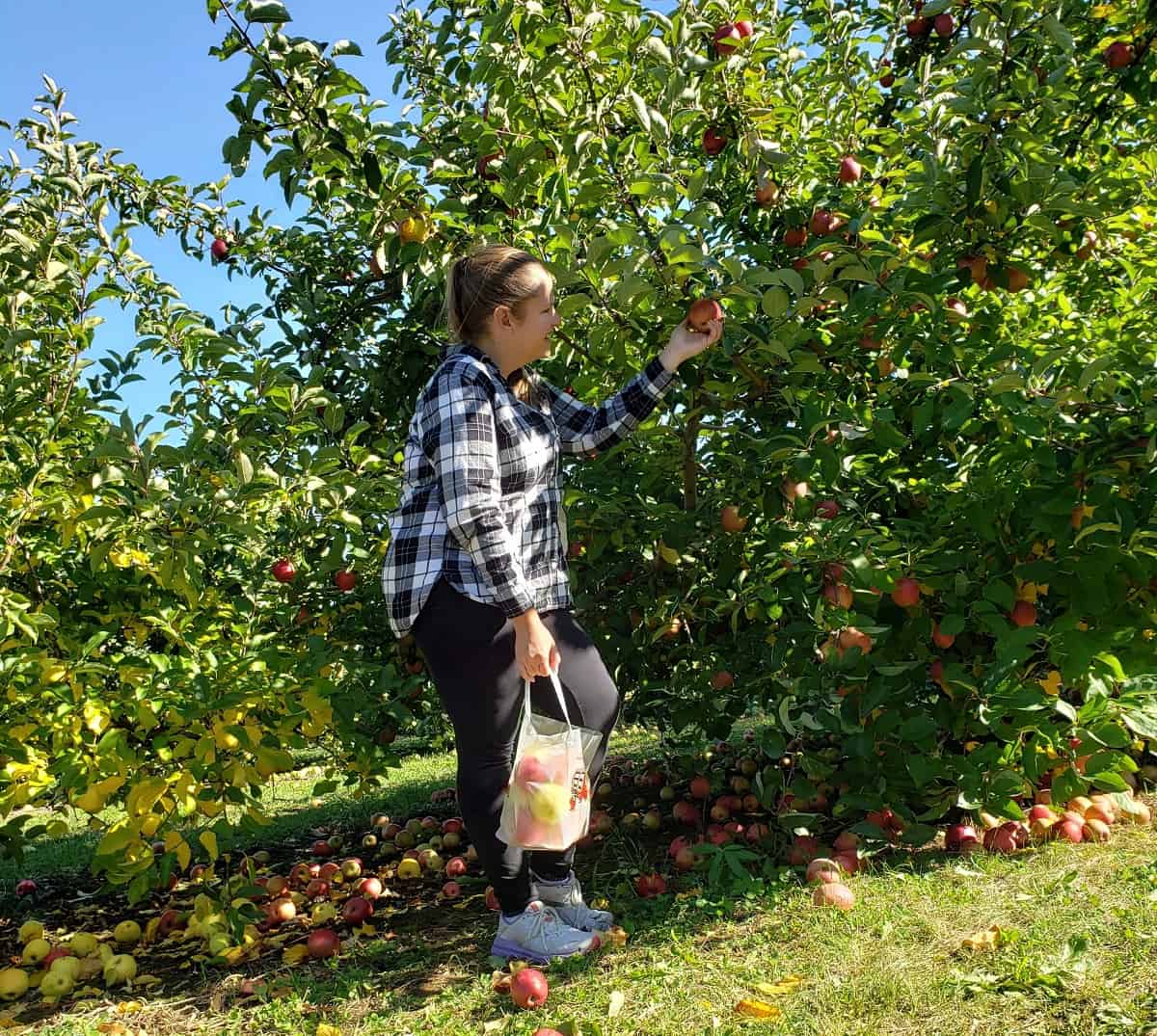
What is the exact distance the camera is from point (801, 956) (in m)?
1.93

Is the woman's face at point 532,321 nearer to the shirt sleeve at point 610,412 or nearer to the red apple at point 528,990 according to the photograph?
the shirt sleeve at point 610,412

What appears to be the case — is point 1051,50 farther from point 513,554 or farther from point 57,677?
point 57,677

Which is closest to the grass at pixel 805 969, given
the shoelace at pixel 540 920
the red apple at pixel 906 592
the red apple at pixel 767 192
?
the shoelace at pixel 540 920

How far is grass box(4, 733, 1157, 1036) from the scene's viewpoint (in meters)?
1.66

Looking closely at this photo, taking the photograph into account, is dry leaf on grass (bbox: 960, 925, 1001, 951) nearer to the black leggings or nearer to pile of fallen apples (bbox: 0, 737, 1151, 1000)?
pile of fallen apples (bbox: 0, 737, 1151, 1000)

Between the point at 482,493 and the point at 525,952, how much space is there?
1.04 metres

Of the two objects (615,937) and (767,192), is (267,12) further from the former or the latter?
A: (615,937)

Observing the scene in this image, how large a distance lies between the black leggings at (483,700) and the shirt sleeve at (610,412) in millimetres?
571

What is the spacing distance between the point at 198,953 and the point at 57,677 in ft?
2.86

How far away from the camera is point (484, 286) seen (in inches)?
86.5

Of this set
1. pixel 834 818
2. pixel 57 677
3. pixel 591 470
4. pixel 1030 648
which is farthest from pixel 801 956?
pixel 57 677

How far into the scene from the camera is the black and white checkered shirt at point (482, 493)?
2.01 metres

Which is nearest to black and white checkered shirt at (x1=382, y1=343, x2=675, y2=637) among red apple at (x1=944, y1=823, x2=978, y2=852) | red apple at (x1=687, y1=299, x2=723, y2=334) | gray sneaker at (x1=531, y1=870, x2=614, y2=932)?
red apple at (x1=687, y1=299, x2=723, y2=334)

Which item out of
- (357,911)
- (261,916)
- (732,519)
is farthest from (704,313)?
(261,916)
